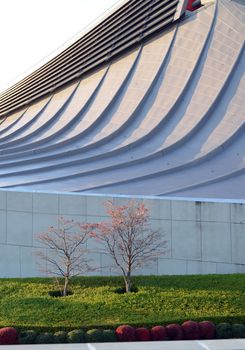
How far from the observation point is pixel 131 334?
48.3ft

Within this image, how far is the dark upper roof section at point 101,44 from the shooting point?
100ft

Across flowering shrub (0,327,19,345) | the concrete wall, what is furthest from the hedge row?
the concrete wall

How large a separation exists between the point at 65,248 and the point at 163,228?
9.69 ft

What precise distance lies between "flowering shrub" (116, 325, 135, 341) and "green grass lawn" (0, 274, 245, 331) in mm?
446

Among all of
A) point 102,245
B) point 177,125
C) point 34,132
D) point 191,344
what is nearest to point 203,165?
point 177,125

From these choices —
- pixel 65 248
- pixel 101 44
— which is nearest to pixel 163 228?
pixel 65 248

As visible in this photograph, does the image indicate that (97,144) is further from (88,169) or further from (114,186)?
(114,186)

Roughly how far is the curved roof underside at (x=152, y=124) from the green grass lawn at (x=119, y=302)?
3.31 m

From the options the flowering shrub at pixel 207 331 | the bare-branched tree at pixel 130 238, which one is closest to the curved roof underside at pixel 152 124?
the bare-branched tree at pixel 130 238

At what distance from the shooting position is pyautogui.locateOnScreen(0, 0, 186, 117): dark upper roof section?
30.5 meters

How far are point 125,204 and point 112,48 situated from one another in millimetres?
11690

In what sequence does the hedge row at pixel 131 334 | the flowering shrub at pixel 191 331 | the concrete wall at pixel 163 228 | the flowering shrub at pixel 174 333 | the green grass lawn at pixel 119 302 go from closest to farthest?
the hedge row at pixel 131 334, the flowering shrub at pixel 174 333, the flowering shrub at pixel 191 331, the green grass lawn at pixel 119 302, the concrete wall at pixel 163 228

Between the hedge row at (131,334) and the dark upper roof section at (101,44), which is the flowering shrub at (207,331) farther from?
the dark upper roof section at (101,44)

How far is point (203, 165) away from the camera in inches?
944
